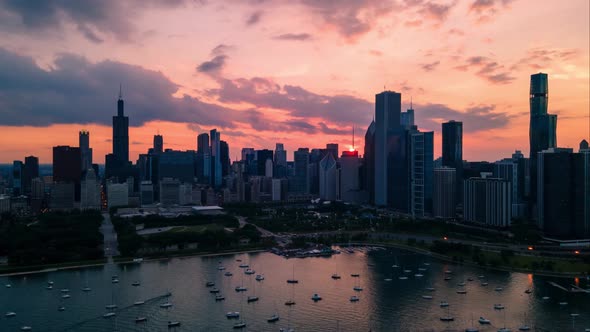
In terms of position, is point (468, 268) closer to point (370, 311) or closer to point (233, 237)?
point (370, 311)

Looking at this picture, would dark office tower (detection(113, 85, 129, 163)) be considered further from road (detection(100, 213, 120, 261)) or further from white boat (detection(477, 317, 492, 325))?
white boat (detection(477, 317, 492, 325))

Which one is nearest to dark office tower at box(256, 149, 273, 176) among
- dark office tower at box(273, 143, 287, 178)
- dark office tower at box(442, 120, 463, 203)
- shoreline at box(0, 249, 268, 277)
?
dark office tower at box(273, 143, 287, 178)

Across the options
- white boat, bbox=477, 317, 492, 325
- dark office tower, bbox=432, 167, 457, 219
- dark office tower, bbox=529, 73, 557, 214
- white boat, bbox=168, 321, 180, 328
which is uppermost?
dark office tower, bbox=529, 73, 557, 214

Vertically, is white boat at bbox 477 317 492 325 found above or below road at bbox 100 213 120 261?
below

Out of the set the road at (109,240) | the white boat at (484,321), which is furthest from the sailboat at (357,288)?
the road at (109,240)

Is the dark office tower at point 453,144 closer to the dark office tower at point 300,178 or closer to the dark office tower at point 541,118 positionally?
the dark office tower at point 541,118

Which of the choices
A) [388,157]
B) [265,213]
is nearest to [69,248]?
[265,213]
